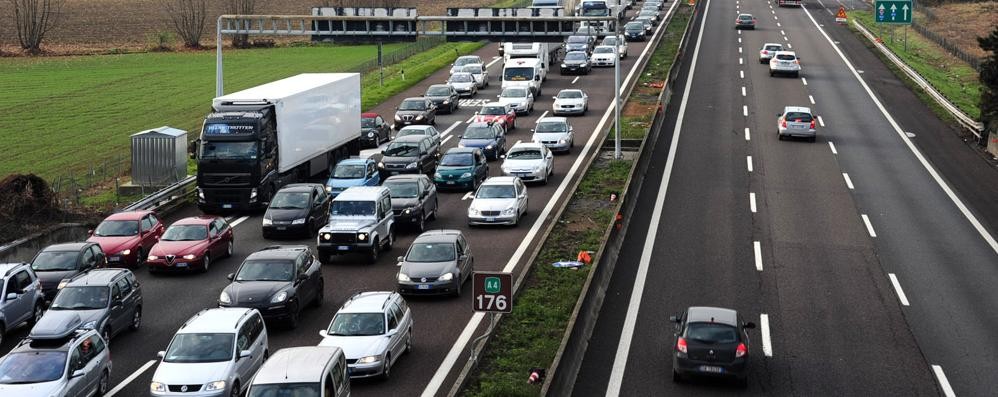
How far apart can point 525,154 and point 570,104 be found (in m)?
16.9

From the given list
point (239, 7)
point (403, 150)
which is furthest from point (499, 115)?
point (239, 7)

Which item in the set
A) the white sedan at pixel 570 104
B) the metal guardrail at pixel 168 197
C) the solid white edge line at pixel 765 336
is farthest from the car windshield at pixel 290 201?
the white sedan at pixel 570 104

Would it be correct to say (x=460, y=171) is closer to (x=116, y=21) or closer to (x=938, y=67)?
(x=938, y=67)

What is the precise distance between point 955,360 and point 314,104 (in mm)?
27771

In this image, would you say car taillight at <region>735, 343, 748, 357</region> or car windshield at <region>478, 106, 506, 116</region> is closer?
car taillight at <region>735, 343, 748, 357</region>

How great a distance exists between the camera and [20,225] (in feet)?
131

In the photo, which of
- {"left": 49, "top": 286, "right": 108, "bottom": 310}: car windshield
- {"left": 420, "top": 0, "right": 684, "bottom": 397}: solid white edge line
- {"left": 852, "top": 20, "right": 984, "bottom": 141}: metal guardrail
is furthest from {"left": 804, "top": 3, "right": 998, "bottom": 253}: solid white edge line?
{"left": 49, "top": 286, "right": 108, "bottom": 310}: car windshield

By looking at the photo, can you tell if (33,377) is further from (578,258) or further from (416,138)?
(416,138)

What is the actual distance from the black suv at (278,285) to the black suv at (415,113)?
104ft

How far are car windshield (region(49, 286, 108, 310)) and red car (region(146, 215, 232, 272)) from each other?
20.4 feet

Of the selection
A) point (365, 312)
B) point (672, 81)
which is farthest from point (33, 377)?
point (672, 81)

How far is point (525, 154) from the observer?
48219 mm

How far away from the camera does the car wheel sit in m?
29.0

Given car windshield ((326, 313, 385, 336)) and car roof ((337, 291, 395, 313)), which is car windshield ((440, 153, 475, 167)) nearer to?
car roof ((337, 291, 395, 313))
